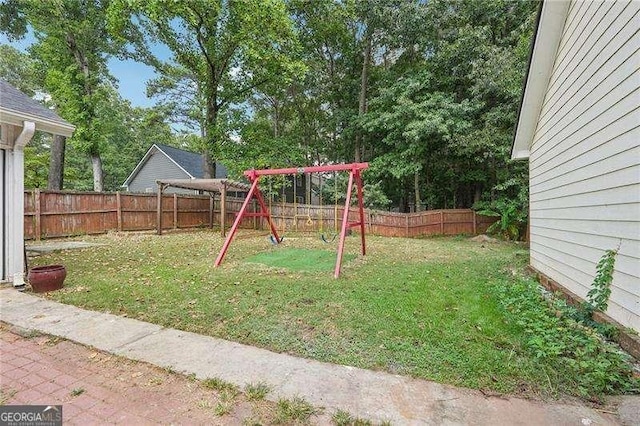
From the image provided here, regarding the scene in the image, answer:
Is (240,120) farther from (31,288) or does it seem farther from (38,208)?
(31,288)

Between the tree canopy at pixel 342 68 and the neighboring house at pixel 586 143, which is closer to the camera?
the neighboring house at pixel 586 143

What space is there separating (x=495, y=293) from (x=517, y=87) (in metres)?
8.50

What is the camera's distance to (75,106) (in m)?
13.2

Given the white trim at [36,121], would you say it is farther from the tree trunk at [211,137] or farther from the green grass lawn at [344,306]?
the tree trunk at [211,137]

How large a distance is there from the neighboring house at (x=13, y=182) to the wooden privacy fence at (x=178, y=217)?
5.70 meters

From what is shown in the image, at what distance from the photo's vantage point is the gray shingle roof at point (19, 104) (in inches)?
169

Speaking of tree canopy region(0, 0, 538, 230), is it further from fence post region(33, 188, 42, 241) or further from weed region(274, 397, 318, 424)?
weed region(274, 397, 318, 424)

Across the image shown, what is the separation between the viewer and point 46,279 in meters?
4.19

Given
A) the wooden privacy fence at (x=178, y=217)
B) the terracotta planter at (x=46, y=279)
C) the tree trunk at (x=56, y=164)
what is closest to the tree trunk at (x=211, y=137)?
the wooden privacy fence at (x=178, y=217)

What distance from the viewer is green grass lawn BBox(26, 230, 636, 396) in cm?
247

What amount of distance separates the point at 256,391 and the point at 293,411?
0.33 m

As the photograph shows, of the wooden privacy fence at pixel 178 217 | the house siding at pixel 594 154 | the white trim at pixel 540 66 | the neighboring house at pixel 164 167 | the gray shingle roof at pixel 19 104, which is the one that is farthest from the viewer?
the neighboring house at pixel 164 167

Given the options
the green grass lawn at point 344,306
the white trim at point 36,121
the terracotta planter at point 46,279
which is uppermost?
the white trim at point 36,121

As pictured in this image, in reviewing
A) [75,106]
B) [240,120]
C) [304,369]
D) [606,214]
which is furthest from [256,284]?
[75,106]
